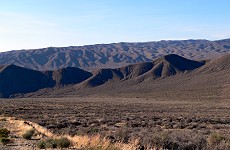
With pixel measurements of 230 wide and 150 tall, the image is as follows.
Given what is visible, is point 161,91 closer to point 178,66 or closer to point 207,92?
point 207,92

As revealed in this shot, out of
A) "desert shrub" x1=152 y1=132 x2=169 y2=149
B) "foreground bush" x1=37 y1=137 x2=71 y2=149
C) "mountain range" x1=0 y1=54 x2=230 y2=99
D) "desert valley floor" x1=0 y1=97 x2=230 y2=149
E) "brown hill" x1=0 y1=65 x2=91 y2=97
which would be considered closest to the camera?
"foreground bush" x1=37 y1=137 x2=71 y2=149

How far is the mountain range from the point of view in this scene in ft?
429

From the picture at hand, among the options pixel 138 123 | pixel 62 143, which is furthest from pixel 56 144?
pixel 138 123

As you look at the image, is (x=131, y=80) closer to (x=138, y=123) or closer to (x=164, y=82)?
(x=164, y=82)

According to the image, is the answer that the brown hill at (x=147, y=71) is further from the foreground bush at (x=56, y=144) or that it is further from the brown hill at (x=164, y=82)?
the foreground bush at (x=56, y=144)

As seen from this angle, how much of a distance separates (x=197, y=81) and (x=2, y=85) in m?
76.8

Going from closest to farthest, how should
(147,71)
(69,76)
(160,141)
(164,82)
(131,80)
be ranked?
(160,141) → (164,82) → (131,80) → (147,71) → (69,76)

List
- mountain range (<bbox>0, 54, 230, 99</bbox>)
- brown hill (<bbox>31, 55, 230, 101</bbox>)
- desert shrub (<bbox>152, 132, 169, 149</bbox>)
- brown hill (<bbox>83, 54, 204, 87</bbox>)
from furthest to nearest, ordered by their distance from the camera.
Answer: brown hill (<bbox>83, 54, 204, 87</bbox>), mountain range (<bbox>0, 54, 230, 99</bbox>), brown hill (<bbox>31, 55, 230, 101</bbox>), desert shrub (<bbox>152, 132, 169, 149</bbox>)

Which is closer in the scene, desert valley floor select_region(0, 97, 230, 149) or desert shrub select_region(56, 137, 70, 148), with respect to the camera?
desert shrub select_region(56, 137, 70, 148)

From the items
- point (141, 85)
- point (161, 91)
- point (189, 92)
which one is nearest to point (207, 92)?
point (189, 92)

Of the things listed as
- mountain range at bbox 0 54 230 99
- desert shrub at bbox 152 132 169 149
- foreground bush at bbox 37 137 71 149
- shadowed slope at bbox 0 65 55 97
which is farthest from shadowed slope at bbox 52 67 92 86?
foreground bush at bbox 37 137 71 149

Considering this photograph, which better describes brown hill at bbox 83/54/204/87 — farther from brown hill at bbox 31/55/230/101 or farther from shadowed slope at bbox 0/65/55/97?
shadowed slope at bbox 0/65/55/97

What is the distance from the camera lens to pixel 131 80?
166 metres

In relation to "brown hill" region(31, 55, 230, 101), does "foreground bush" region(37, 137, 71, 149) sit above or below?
above
